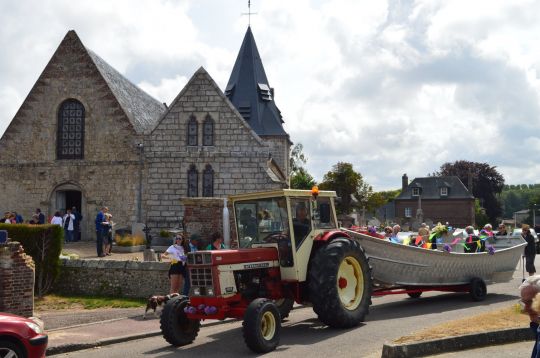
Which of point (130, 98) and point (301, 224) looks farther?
point (130, 98)

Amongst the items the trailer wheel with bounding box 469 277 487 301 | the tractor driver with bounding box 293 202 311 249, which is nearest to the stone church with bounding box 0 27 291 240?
the trailer wheel with bounding box 469 277 487 301

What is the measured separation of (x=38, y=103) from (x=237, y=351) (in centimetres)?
2144

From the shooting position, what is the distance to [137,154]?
25.5 meters

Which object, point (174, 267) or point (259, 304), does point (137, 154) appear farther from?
point (259, 304)

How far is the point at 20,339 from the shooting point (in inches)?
274

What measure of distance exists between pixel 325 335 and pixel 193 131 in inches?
673

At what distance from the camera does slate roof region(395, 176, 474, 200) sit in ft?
219

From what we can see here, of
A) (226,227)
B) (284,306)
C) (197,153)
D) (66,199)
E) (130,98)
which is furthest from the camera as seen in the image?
(130,98)

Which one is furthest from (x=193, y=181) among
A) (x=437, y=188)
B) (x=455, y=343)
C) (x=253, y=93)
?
(x=437, y=188)

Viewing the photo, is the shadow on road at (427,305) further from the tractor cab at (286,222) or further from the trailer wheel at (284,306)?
the tractor cab at (286,222)

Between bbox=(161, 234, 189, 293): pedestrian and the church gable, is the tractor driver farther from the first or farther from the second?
the church gable

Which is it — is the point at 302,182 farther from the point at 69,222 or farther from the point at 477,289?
the point at 477,289

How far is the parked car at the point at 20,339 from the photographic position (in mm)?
6832

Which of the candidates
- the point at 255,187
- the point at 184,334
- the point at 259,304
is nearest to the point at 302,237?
the point at 259,304
